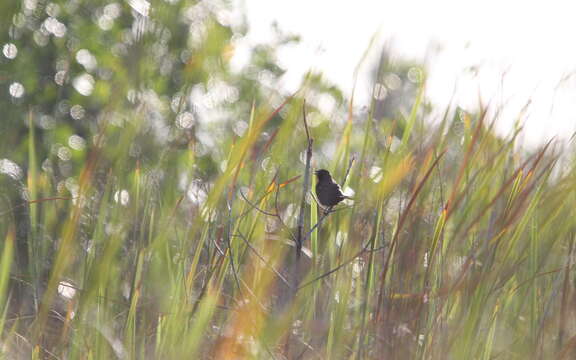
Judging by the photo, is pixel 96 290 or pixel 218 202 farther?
pixel 218 202

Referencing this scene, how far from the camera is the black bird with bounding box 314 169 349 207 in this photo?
44.7 inches

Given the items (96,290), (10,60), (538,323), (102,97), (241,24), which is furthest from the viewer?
(241,24)

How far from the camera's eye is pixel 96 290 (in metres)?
1.14

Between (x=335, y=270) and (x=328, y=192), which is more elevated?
(x=328, y=192)

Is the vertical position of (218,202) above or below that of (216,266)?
above

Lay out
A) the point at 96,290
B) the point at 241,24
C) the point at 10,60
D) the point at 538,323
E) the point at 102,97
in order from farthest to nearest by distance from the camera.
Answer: the point at 241,24, the point at 102,97, the point at 10,60, the point at 538,323, the point at 96,290

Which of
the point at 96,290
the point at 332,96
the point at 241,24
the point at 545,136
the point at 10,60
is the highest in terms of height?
the point at 241,24

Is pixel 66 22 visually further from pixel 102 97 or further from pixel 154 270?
pixel 154 270

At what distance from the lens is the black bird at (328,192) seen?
1136mm

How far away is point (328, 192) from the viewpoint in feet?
3.77

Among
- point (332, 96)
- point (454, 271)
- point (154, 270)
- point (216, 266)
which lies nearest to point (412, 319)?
point (454, 271)

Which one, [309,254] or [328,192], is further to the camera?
[309,254]

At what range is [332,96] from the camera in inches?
130

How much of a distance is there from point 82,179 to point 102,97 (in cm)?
206
